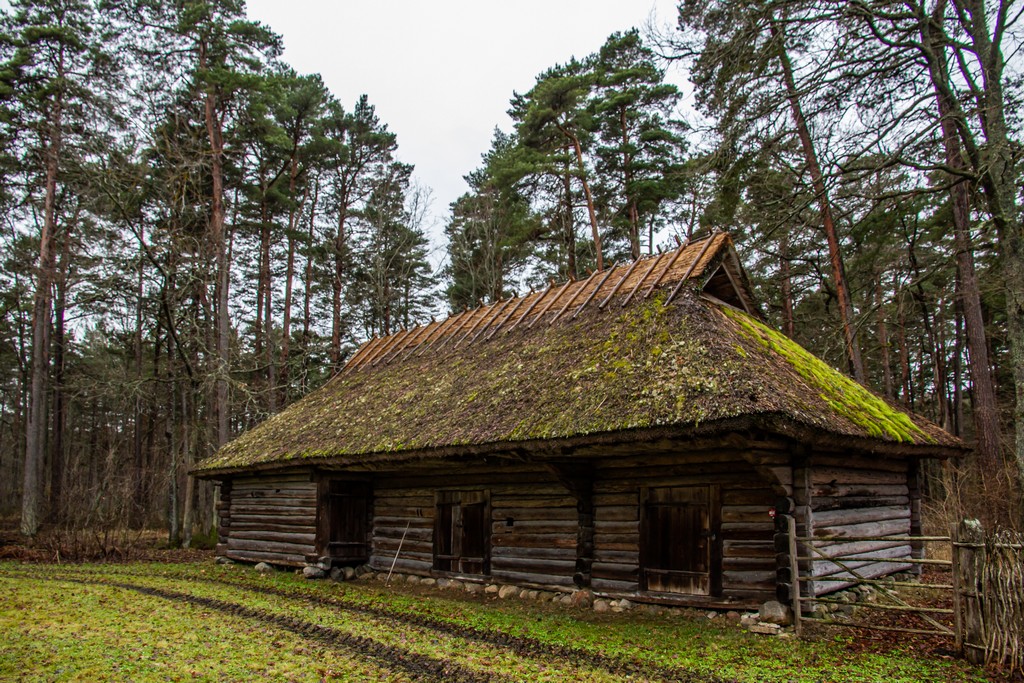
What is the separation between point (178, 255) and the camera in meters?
19.6

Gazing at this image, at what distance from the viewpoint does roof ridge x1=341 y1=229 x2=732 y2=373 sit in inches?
488

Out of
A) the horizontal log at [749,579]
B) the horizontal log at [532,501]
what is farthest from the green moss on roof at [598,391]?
the horizontal log at [749,579]

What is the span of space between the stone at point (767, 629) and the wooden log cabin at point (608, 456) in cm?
52

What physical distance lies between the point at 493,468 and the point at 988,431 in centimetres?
1102

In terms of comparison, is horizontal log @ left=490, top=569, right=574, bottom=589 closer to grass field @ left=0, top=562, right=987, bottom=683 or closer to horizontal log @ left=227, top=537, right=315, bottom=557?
grass field @ left=0, top=562, right=987, bottom=683

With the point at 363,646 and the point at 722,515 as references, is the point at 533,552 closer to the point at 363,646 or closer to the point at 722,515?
the point at 722,515

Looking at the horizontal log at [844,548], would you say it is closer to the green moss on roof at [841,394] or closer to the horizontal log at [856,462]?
the horizontal log at [856,462]

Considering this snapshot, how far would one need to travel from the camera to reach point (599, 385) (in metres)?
9.84

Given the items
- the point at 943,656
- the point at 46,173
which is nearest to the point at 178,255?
the point at 46,173

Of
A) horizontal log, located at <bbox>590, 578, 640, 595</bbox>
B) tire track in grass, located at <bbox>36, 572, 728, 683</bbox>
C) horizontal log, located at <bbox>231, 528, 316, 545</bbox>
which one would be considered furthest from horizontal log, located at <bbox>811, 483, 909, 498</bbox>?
horizontal log, located at <bbox>231, 528, 316, 545</bbox>

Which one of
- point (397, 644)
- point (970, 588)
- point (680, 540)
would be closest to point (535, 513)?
point (680, 540)

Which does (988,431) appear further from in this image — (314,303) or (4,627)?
(314,303)

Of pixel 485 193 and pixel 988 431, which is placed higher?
pixel 485 193

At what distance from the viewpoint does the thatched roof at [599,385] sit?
8.40m
